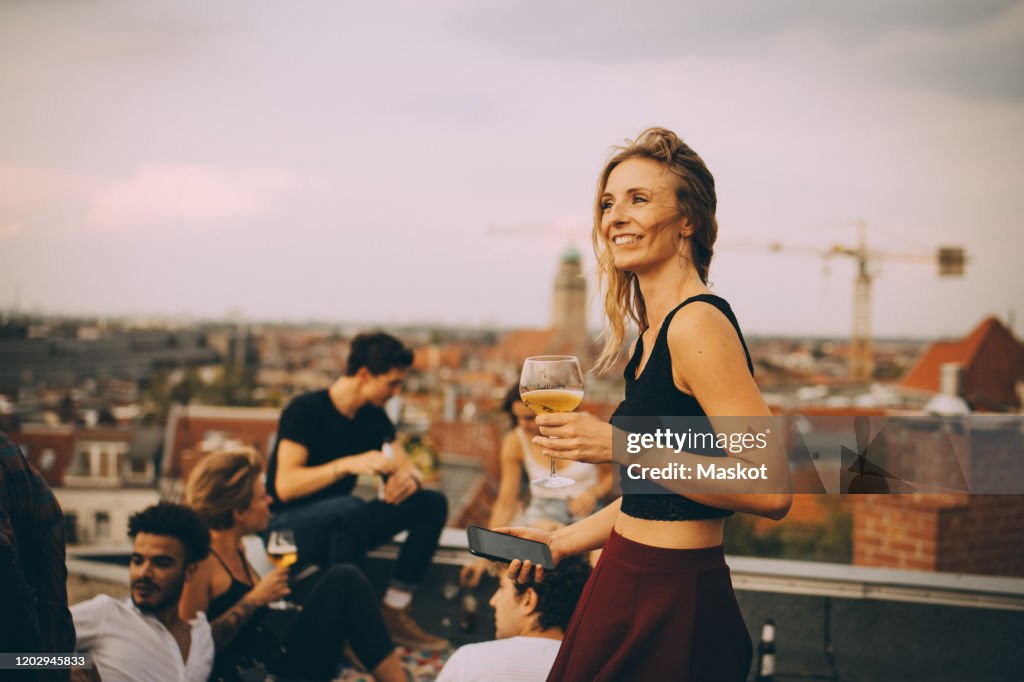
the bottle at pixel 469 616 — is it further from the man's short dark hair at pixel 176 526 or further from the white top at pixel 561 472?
the man's short dark hair at pixel 176 526

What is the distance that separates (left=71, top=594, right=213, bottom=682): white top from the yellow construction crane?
225 ft

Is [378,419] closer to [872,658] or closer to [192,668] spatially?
[192,668]

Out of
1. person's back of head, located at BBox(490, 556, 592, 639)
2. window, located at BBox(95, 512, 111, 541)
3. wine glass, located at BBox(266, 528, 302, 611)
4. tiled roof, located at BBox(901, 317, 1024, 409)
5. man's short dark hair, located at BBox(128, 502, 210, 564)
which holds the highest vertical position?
man's short dark hair, located at BBox(128, 502, 210, 564)

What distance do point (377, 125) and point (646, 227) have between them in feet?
173

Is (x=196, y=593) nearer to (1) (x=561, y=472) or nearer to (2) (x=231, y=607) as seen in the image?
(2) (x=231, y=607)

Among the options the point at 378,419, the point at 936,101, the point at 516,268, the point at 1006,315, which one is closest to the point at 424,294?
the point at 516,268

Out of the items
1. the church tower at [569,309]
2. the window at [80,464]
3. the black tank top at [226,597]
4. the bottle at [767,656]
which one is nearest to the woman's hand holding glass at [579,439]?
the black tank top at [226,597]

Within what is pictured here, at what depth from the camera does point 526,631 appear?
6.39 feet

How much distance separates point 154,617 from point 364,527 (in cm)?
115

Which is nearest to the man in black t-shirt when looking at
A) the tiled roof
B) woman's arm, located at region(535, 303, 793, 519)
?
woman's arm, located at region(535, 303, 793, 519)

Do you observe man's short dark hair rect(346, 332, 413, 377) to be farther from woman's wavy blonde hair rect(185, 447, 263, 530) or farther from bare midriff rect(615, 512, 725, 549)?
bare midriff rect(615, 512, 725, 549)

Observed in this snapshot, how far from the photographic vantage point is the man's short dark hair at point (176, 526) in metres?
2.21

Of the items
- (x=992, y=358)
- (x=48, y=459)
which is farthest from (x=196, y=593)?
(x=992, y=358)

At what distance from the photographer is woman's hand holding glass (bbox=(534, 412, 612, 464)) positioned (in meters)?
1.34
